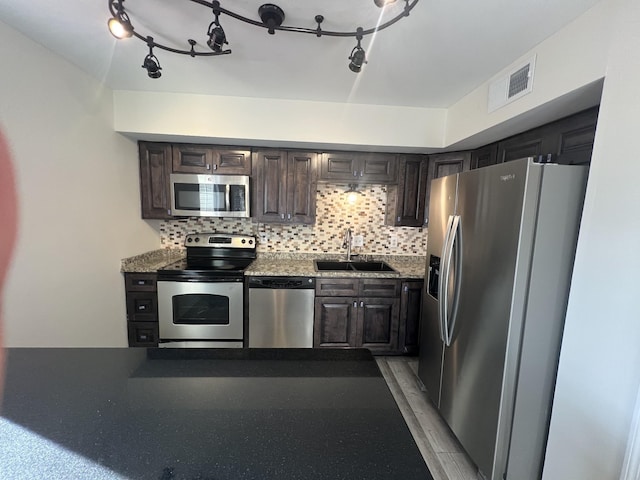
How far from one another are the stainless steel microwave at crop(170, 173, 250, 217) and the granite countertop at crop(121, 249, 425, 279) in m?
0.54

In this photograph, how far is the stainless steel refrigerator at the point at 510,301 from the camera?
4.29 ft

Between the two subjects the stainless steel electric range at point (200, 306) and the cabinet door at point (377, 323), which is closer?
the stainless steel electric range at point (200, 306)

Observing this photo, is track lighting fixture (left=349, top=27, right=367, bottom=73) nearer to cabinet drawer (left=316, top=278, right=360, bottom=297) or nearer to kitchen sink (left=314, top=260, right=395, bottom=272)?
cabinet drawer (left=316, top=278, right=360, bottom=297)

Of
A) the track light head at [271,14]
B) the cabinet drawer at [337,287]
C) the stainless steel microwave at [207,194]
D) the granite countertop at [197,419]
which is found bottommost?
the cabinet drawer at [337,287]

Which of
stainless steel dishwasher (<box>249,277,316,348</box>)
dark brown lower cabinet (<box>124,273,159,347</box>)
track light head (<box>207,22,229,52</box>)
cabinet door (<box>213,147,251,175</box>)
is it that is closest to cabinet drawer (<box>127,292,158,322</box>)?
dark brown lower cabinet (<box>124,273,159,347</box>)

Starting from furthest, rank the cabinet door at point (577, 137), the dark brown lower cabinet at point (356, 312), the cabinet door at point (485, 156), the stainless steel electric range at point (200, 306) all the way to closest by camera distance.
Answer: the dark brown lower cabinet at point (356, 312) < the stainless steel electric range at point (200, 306) < the cabinet door at point (485, 156) < the cabinet door at point (577, 137)

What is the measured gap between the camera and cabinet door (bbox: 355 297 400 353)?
8.77 feet

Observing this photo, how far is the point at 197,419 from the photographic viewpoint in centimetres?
72

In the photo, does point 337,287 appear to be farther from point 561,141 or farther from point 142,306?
point 561,141

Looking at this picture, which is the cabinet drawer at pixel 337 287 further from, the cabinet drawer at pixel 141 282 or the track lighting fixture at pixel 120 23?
the track lighting fixture at pixel 120 23

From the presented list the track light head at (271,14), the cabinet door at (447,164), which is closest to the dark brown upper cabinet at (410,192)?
the cabinet door at (447,164)

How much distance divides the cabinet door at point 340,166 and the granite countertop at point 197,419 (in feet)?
6.74

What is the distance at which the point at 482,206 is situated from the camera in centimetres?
156

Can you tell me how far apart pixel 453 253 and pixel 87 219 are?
8.45 feet
